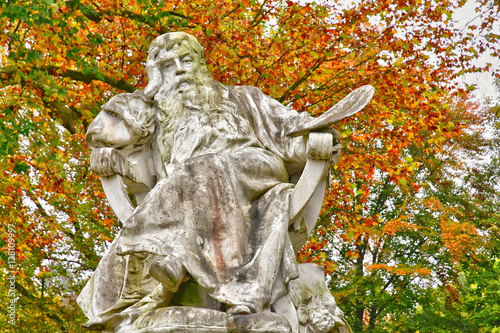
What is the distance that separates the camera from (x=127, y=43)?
9953mm

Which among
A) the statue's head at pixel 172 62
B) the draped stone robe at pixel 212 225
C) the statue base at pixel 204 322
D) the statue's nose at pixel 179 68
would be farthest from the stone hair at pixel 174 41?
the statue base at pixel 204 322

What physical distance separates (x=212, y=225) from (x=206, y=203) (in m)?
0.13

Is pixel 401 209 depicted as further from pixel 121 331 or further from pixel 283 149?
pixel 121 331

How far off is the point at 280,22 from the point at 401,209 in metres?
5.34

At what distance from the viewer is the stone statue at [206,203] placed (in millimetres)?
4059

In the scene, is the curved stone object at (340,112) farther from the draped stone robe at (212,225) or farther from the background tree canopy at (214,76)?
the background tree canopy at (214,76)

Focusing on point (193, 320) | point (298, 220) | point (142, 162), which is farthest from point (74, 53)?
point (193, 320)

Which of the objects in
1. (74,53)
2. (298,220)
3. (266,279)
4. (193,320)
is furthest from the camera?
(74,53)

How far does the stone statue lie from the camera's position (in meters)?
4.06

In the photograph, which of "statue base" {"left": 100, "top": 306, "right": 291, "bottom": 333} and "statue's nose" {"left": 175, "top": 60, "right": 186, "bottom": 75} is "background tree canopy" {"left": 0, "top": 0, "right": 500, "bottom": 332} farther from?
"statue base" {"left": 100, "top": 306, "right": 291, "bottom": 333}

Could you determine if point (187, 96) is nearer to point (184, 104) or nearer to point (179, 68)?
point (184, 104)

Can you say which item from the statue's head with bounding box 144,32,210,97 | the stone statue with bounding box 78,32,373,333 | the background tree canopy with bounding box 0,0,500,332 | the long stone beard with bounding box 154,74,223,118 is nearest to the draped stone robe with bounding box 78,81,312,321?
the stone statue with bounding box 78,32,373,333

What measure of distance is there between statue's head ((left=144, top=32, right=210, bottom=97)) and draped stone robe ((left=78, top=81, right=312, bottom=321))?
0.35 meters

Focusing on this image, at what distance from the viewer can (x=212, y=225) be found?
4355 mm
